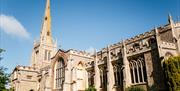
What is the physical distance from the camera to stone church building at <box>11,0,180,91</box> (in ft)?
111

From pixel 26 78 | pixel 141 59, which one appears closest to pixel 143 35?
pixel 141 59

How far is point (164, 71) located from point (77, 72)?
837 inches

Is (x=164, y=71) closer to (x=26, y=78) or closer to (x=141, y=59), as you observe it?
(x=141, y=59)

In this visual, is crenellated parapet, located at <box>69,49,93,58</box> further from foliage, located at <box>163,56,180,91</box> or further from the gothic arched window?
foliage, located at <box>163,56,180,91</box>

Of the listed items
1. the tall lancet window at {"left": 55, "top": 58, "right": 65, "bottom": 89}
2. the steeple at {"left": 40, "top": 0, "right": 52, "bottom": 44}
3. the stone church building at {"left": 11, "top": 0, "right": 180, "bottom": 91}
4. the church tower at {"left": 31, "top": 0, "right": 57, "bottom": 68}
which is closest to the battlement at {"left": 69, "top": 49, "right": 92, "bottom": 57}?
the stone church building at {"left": 11, "top": 0, "right": 180, "bottom": 91}

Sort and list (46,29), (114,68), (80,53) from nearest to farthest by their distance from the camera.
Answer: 1. (114,68)
2. (80,53)
3. (46,29)

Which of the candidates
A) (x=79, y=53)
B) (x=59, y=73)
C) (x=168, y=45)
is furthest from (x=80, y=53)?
(x=168, y=45)

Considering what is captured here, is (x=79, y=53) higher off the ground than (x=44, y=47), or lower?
lower

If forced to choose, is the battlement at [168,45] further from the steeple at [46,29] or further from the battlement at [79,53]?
the steeple at [46,29]

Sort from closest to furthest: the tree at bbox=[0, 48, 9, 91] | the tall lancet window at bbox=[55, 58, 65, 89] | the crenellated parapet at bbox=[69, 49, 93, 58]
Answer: the tree at bbox=[0, 48, 9, 91] < the crenellated parapet at bbox=[69, 49, 93, 58] < the tall lancet window at bbox=[55, 58, 65, 89]

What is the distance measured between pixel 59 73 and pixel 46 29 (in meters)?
37.4

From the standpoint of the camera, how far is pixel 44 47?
8106cm

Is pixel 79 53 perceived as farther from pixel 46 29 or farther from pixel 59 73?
pixel 46 29

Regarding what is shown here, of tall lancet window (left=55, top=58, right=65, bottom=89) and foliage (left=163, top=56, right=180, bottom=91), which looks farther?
tall lancet window (left=55, top=58, right=65, bottom=89)
